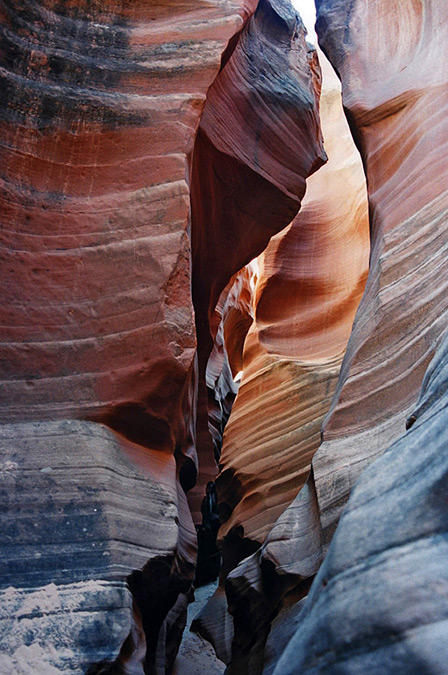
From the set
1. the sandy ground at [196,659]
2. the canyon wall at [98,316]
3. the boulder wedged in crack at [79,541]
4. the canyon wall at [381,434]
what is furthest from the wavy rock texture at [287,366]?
the canyon wall at [98,316]

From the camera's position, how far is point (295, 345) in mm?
8930

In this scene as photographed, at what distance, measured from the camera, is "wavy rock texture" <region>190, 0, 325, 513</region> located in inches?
226

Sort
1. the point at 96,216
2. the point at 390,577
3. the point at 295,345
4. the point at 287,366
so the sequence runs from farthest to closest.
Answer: the point at 295,345 → the point at 287,366 → the point at 96,216 → the point at 390,577

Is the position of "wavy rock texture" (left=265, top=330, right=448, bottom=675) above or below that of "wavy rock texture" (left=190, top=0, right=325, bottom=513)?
below

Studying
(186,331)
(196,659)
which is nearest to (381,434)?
(186,331)

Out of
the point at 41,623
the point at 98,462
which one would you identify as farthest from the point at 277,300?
the point at 41,623

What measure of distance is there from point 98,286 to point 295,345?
5203 mm

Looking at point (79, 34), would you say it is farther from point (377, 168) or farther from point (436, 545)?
point (436, 545)

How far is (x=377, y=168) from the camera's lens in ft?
18.2

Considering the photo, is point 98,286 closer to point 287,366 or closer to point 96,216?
point 96,216

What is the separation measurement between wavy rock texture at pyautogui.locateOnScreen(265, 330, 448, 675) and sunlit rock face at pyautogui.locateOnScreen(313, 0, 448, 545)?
1.76 metres

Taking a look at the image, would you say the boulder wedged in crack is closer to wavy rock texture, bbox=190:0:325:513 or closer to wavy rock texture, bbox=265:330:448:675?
wavy rock texture, bbox=265:330:448:675

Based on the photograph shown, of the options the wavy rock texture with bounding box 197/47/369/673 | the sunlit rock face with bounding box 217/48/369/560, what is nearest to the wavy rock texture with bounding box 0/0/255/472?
the wavy rock texture with bounding box 197/47/369/673

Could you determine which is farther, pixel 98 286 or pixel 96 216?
pixel 96 216
